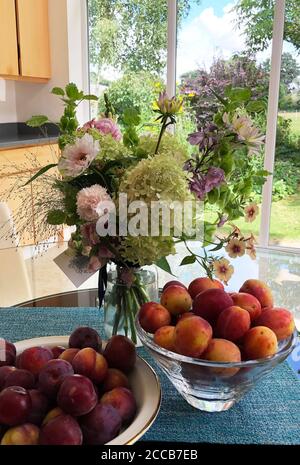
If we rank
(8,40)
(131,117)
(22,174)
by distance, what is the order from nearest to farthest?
(131,117)
(22,174)
(8,40)

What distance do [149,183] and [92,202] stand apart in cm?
10

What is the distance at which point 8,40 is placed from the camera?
313 centimetres

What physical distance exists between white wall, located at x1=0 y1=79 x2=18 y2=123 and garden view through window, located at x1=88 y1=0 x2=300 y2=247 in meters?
0.65

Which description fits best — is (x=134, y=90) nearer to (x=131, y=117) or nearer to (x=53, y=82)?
(x=53, y=82)

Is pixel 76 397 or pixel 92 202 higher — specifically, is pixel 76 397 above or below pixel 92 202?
below

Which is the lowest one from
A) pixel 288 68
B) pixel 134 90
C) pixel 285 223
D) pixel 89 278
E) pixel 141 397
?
pixel 285 223

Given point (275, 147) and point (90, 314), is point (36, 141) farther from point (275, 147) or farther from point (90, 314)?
point (90, 314)

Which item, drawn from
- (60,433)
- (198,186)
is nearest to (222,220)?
(198,186)

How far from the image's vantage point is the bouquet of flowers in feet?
2.43

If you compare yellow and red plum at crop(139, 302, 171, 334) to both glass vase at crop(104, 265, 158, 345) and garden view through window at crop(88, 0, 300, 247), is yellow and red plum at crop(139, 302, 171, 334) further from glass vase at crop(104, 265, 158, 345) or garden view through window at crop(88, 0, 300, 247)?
garden view through window at crop(88, 0, 300, 247)

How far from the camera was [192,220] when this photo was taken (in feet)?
2.55

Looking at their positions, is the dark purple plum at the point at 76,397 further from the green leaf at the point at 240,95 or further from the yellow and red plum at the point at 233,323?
the green leaf at the point at 240,95

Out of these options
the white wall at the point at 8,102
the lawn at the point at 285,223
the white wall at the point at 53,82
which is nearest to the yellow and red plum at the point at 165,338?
the lawn at the point at 285,223

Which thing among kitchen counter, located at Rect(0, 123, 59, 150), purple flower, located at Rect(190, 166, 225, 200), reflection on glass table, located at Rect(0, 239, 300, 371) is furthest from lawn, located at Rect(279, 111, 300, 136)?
purple flower, located at Rect(190, 166, 225, 200)
